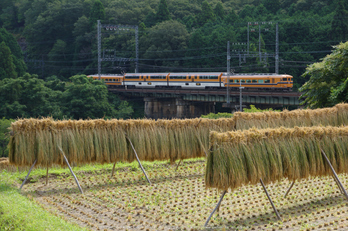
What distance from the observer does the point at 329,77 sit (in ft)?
66.3

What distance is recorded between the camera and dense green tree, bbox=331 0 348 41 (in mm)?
43062

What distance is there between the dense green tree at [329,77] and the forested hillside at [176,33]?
1833cm

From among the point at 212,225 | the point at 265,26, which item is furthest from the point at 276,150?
the point at 265,26

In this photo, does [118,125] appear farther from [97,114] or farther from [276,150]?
[97,114]

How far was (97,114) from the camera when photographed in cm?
4281

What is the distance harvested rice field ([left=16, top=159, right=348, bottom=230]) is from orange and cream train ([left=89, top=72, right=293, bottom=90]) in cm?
2181

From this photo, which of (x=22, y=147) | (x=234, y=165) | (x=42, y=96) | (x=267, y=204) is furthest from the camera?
(x=42, y=96)

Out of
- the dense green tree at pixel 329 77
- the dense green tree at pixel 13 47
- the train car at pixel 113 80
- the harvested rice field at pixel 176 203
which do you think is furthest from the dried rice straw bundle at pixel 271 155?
the dense green tree at pixel 13 47

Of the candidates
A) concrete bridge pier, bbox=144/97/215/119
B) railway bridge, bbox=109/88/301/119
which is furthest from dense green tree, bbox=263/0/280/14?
concrete bridge pier, bbox=144/97/215/119

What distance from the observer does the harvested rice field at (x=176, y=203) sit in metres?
8.09

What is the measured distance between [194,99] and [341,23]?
57.9 ft

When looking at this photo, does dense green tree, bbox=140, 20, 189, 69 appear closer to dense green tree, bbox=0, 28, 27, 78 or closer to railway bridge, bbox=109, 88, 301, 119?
railway bridge, bbox=109, 88, 301, 119

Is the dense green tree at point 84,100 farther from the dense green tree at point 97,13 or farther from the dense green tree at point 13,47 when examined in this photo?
the dense green tree at point 97,13

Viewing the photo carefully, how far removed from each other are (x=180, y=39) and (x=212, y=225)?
49.7 meters
